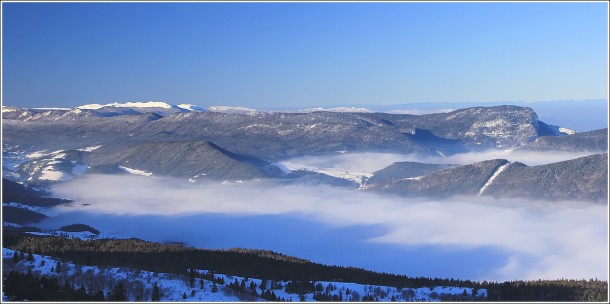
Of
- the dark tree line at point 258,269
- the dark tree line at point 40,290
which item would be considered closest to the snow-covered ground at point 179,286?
the dark tree line at point 258,269

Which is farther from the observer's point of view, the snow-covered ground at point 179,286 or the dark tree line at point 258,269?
the dark tree line at point 258,269

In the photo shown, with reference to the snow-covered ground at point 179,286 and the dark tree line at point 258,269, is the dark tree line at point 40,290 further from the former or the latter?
the dark tree line at point 258,269

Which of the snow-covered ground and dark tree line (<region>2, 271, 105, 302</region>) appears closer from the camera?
dark tree line (<region>2, 271, 105, 302</region>)

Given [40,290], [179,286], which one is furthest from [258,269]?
[40,290]

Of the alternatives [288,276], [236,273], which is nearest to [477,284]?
[288,276]

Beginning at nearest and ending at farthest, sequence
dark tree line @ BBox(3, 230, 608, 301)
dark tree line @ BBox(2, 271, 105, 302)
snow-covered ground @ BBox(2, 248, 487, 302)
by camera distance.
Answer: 1. dark tree line @ BBox(2, 271, 105, 302)
2. snow-covered ground @ BBox(2, 248, 487, 302)
3. dark tree line @ BBox(3, 230, 608, 301)

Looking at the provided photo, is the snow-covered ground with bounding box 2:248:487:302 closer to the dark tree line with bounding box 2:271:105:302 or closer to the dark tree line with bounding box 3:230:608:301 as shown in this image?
the dark tree line with bounding box 3:230:608:301

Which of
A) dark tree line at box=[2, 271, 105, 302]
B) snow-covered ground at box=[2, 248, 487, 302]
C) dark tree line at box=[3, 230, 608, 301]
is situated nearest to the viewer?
dark tree line at box=[2, 271, 105, 302]

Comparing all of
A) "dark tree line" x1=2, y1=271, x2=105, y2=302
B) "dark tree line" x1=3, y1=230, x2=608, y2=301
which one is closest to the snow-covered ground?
"dark tree line" x1=3, y1=230, x2=608, y2=301

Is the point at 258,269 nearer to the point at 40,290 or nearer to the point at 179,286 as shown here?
the point at 179,286
